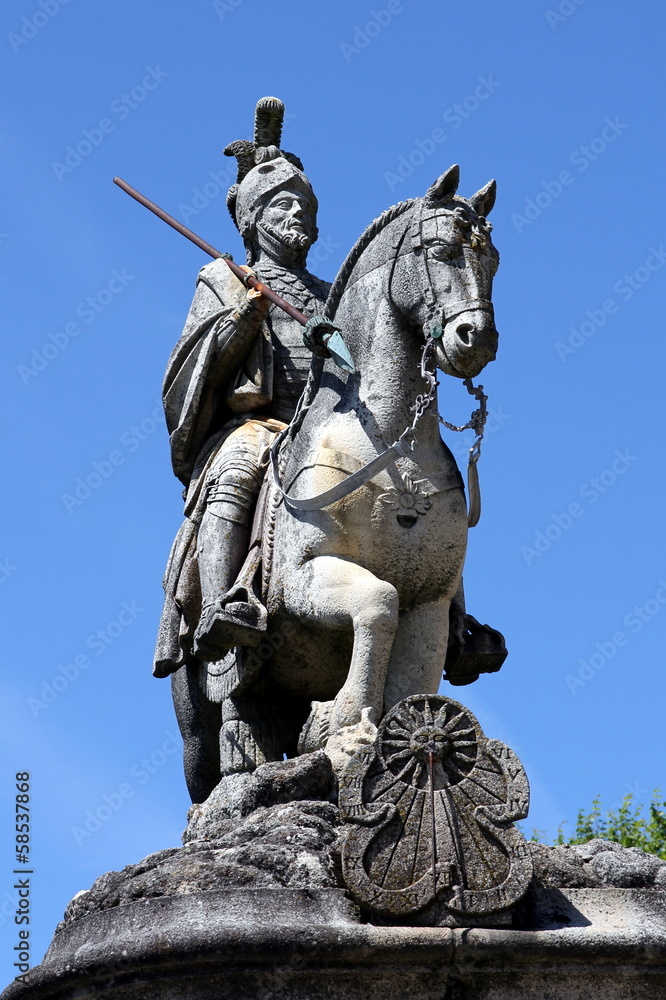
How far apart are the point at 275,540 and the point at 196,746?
6.11ft

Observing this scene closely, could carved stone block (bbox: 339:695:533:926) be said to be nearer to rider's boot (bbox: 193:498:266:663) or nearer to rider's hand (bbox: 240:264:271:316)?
rider's boot (bbox: 193:498:266:663)

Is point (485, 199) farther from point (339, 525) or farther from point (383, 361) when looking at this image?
point (339, 525)

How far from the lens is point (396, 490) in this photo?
1077 cm

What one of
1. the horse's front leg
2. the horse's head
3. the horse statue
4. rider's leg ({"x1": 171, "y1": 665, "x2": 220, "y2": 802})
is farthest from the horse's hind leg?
rider's leg ({"x1": 171, "y1": 665, "x2": 220, "y2": 802})

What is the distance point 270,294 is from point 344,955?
4.71m

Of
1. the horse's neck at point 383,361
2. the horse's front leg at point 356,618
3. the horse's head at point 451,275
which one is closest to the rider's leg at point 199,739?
the horse's front leg at point 356,618

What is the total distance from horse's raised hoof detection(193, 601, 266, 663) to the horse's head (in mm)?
1794

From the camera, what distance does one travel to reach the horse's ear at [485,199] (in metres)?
11.2

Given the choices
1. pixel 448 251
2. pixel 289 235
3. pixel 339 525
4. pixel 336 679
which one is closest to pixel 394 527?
pixel 339 525

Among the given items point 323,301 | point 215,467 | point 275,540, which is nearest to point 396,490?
point 275,540

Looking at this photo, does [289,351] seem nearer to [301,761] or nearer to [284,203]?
[284,203]

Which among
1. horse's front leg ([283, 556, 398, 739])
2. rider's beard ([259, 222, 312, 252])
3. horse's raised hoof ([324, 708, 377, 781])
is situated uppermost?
rider's beard ([259, 222, 312, 252])

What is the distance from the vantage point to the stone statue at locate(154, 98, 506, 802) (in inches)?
420

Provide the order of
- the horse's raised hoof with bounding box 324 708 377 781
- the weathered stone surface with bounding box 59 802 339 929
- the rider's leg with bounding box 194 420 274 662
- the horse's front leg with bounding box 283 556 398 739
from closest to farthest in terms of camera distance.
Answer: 1. the weathered stone surface with bounding box 59 802 339 929
2. the horse's raised hoof with bounding box 324 708 377 781
3. the horse's front leg with bounding box 283 556 398 739
4. the rider's leg with bounding box 194 420 274 662
